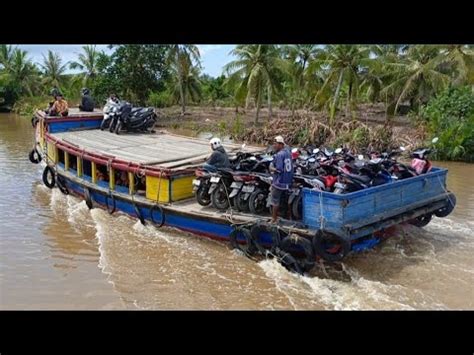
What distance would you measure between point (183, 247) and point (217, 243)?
570 millimetres

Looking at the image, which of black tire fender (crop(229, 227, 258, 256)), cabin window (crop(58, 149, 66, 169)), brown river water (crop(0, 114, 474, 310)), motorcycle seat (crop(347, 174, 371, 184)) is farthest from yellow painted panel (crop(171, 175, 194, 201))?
cabin window (crop(58, 149, 66, 169))

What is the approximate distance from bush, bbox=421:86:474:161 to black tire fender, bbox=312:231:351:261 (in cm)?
1215

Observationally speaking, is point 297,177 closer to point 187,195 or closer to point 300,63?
point 187,195

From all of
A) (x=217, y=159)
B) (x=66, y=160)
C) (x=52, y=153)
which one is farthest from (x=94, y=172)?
(x=217, y=159)

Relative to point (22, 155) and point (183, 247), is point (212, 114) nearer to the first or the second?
point (22, 155)

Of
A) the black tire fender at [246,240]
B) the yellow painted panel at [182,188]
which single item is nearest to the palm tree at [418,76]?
the yellow painted panel at [182,188]

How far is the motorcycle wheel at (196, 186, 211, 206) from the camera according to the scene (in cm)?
826

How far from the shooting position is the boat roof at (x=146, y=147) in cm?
954

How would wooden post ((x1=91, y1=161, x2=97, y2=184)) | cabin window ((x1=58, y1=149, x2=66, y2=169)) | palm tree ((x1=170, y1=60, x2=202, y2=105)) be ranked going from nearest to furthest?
1. wooden post ((x1=91, y1=161, x2=97, y2=184))
2. cabin window ((x1=58, y1=149, x2=66, y2=169))
3. palm tree ((x1=170, y1=60, x2=202, y2=105))

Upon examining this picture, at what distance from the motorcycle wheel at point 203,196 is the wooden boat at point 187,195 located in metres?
0.12

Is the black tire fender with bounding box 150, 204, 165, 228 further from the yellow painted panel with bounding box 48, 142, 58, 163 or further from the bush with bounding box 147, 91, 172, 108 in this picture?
the bush with bounding box 147, 91, 172, 108

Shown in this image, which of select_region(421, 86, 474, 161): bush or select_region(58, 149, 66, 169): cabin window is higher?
select_region(421, 86, 474, 161): bush

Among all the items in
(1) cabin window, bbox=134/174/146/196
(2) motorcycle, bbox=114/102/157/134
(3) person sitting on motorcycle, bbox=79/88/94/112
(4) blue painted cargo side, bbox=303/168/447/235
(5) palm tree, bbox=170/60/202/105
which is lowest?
(1) cabin window, bbox=134/174/146/196

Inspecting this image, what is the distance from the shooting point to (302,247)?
6.70 m
